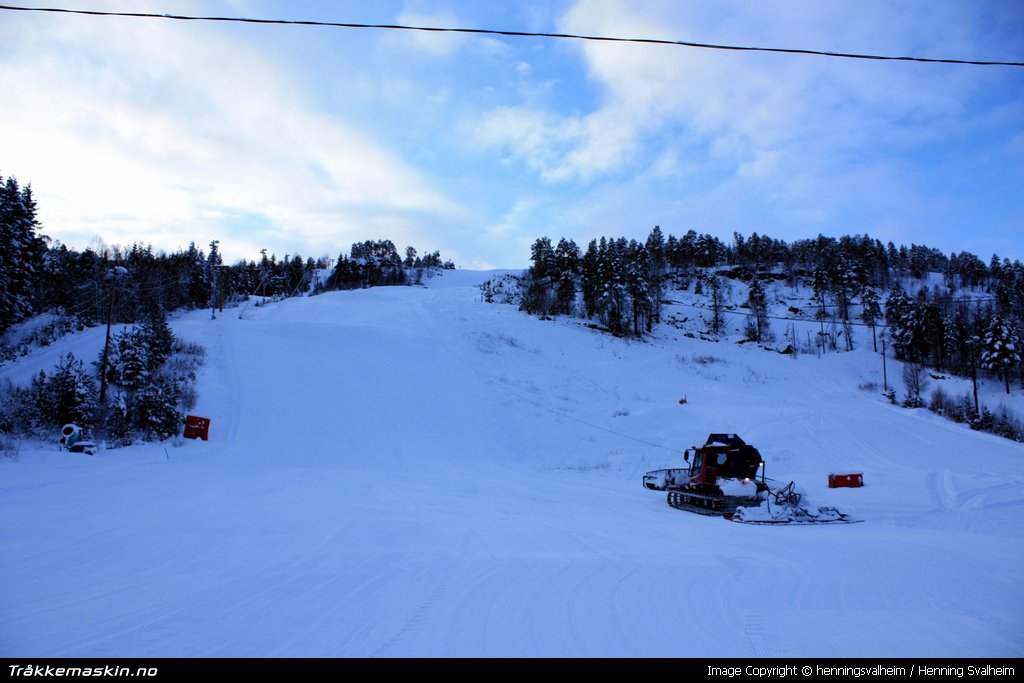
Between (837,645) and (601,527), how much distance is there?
19.2 feet

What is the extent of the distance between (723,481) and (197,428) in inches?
746

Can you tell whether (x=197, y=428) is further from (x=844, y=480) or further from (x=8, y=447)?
(x=844, y=480)

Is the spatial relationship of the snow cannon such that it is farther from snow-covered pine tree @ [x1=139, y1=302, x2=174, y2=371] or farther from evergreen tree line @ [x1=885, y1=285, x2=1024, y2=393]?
evergreen tree line @ [x1=885, y1=285, x2=1024, y2=393]

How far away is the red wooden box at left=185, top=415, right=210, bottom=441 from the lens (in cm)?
1966

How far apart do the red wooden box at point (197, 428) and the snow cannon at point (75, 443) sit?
11.3ft

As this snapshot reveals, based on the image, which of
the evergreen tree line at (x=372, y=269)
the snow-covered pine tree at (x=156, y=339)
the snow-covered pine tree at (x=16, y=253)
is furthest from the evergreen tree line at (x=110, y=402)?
the evergreen tree line at (x=372, y=269)

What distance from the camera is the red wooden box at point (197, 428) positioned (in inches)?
774

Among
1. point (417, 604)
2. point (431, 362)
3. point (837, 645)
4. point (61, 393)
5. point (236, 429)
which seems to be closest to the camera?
point (837, 645)

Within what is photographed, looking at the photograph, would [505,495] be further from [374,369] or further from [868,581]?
[374,369]

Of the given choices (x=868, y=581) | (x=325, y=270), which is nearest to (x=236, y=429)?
(x=868, y=581)

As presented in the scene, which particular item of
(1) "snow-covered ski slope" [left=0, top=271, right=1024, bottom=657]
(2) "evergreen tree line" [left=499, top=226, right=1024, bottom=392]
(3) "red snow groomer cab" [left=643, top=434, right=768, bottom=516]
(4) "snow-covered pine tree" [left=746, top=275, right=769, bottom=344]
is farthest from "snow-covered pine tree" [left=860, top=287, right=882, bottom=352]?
(3) "red snow groomer cab" [left=643, top=434, right=768, bottom=516]

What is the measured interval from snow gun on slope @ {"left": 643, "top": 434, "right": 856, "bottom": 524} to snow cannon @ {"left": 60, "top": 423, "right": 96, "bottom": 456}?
17.6m

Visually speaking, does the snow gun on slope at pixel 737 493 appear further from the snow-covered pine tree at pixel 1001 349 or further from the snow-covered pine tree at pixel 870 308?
the snow-covered pine tree at pixel 870 308

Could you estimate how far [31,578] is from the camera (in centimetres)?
577
